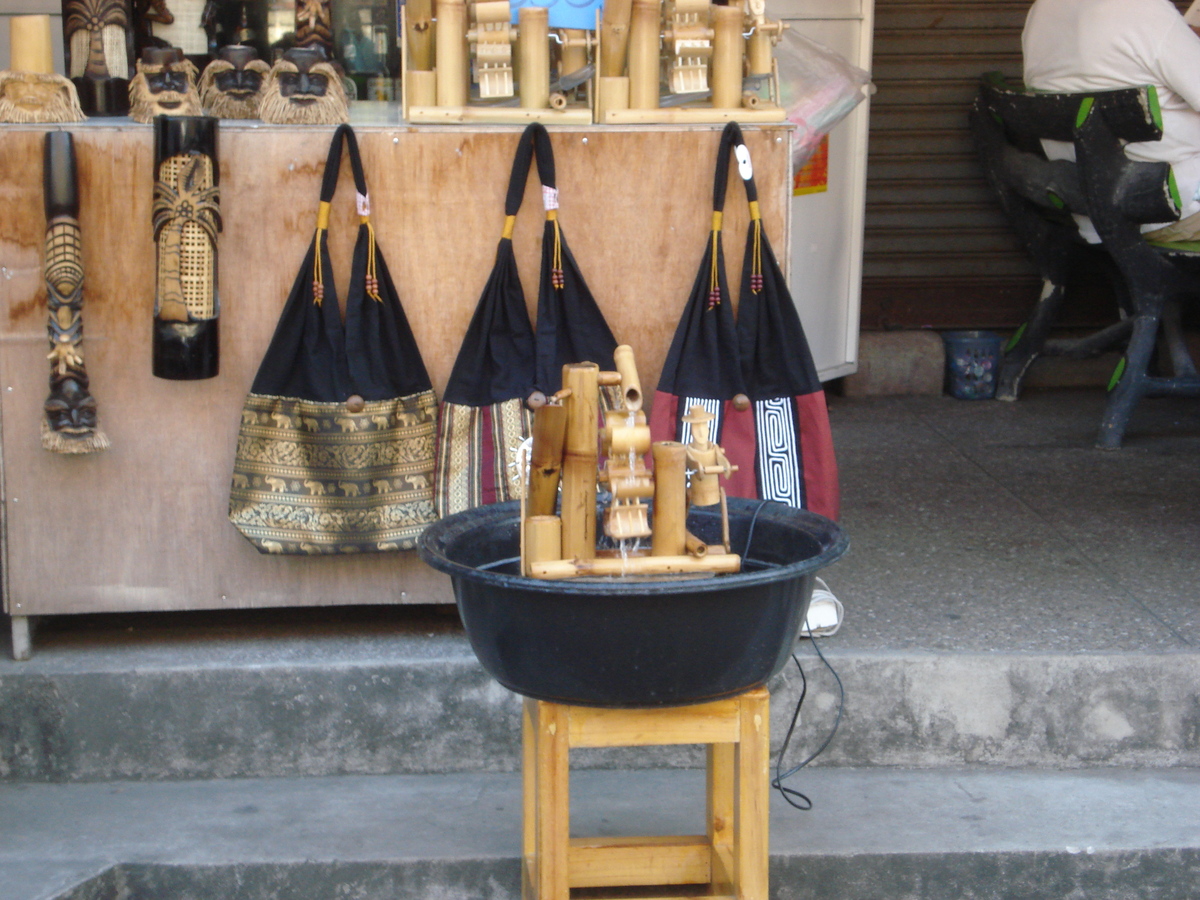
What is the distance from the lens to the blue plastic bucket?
20.7 feet

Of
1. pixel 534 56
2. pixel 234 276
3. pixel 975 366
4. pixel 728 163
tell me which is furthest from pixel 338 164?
pixel 975 366

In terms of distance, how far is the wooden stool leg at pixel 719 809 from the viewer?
9.14 feet

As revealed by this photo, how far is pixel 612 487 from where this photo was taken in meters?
2.34

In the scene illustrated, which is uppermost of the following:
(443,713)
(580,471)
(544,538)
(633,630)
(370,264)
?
(370,264)

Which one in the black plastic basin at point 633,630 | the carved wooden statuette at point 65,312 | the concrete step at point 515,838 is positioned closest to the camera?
the black plastic basin at point 633,630

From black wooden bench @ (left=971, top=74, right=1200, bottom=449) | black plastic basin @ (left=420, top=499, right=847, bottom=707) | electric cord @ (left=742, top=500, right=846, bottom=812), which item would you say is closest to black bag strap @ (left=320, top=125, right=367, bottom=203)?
black plastic basin @ (left=420, top=499, right=847, bottom=707)

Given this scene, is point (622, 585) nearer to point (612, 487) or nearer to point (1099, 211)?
point (612, 487)

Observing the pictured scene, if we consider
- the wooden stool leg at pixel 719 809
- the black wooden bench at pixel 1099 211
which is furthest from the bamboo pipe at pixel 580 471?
the black wooden bench at pixel 1099 211

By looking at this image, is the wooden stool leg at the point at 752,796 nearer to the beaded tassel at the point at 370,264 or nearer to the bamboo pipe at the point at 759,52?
the beaded tassel at the point at 370,264

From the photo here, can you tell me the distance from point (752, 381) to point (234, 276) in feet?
4.18

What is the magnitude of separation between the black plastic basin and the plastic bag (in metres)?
2.06

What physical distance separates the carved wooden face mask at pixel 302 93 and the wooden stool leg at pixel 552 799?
1.57 m

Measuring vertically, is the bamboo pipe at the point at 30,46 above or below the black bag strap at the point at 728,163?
above

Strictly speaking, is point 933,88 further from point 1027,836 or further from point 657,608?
point 657,608
